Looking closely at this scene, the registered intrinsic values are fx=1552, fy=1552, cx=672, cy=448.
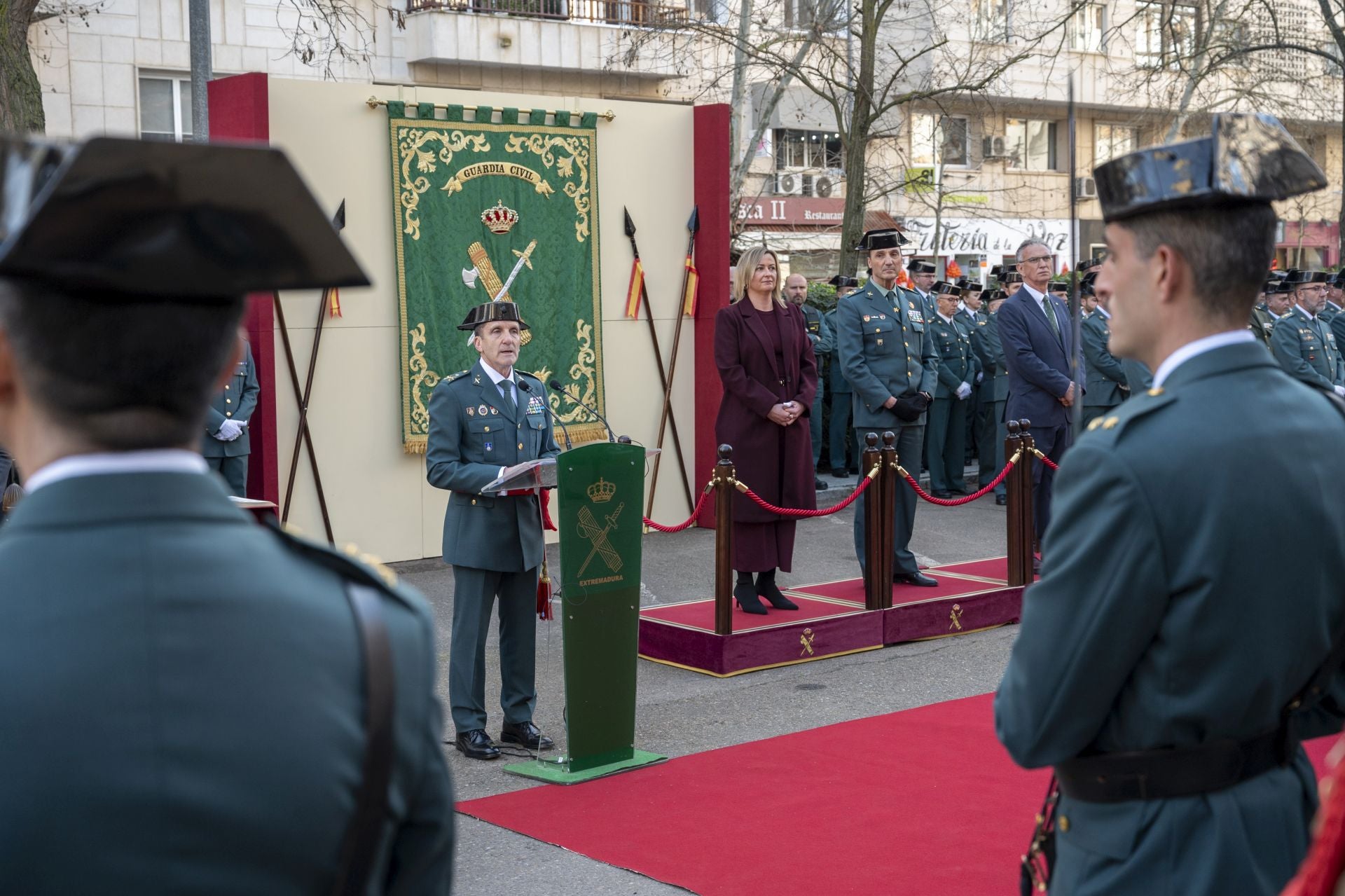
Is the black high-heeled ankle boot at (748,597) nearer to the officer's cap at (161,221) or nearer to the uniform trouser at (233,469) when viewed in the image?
the uniform trouser at (233,469)

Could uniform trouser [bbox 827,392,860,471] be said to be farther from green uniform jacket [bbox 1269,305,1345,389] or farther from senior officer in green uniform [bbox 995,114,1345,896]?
senior officer in green uniform [bbox 995,114,1345,896]

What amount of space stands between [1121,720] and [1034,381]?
330 inches

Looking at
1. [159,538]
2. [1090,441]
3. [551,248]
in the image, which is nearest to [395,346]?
[551,248]

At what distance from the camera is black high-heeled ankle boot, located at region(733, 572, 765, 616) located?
8.41 meters

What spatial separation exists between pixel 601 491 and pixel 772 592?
2.75 metres

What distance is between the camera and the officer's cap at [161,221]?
136 cm

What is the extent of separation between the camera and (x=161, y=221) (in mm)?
1407

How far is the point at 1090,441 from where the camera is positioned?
2.30 meters

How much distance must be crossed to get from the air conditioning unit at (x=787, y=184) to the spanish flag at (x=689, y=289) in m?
20.5

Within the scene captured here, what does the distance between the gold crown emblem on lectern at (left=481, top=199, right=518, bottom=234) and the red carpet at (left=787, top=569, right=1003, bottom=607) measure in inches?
130

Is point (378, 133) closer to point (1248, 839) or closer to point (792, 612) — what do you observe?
point (792, 612)

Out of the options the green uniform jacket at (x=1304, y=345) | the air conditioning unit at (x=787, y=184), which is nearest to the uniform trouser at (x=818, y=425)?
the green uniform jacket at (x=1304, y=345)

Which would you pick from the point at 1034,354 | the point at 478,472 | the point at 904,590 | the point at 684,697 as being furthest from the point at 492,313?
the point at 1034,354

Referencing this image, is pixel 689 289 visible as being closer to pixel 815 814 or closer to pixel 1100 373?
pixel 1100 373
